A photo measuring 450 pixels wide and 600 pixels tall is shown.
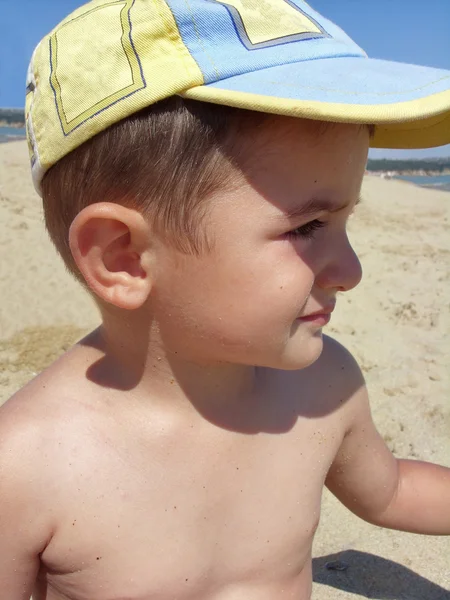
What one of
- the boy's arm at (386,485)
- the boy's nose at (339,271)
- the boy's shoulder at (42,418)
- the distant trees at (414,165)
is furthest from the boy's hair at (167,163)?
the distant trees at (414,165)

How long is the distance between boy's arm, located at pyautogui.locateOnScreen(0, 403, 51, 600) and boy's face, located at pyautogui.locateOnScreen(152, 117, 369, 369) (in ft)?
1.06

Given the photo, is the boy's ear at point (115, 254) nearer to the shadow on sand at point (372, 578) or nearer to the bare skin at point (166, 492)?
the bare skin at point (166, 492)

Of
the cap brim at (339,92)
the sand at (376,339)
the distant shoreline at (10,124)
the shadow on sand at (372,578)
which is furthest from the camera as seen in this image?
the distant shoreline at (10,124)

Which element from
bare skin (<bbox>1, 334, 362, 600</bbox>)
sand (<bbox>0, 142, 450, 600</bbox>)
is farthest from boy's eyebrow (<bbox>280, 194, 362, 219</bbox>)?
sand (<bbox>0, 142, 450, 600</bbox>)

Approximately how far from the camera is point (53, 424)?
1.20 metres

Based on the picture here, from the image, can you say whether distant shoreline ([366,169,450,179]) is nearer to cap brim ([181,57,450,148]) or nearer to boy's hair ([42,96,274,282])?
cap brim ([181,57,450,148])

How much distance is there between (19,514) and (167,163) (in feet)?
2.13

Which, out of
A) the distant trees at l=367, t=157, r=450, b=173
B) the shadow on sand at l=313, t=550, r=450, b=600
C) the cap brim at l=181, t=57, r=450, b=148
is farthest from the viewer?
the distant trees at l=367, t=157, r=450, b=173

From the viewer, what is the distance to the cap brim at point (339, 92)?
954 millimetres

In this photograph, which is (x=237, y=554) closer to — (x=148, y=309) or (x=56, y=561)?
(x=56, y=561)

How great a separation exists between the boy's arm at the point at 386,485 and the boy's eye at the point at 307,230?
56 cm

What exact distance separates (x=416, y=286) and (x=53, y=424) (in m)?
4.22

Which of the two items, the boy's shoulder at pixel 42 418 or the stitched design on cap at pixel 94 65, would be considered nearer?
the stitched design on cap at pixel 94 65

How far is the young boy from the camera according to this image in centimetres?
101
